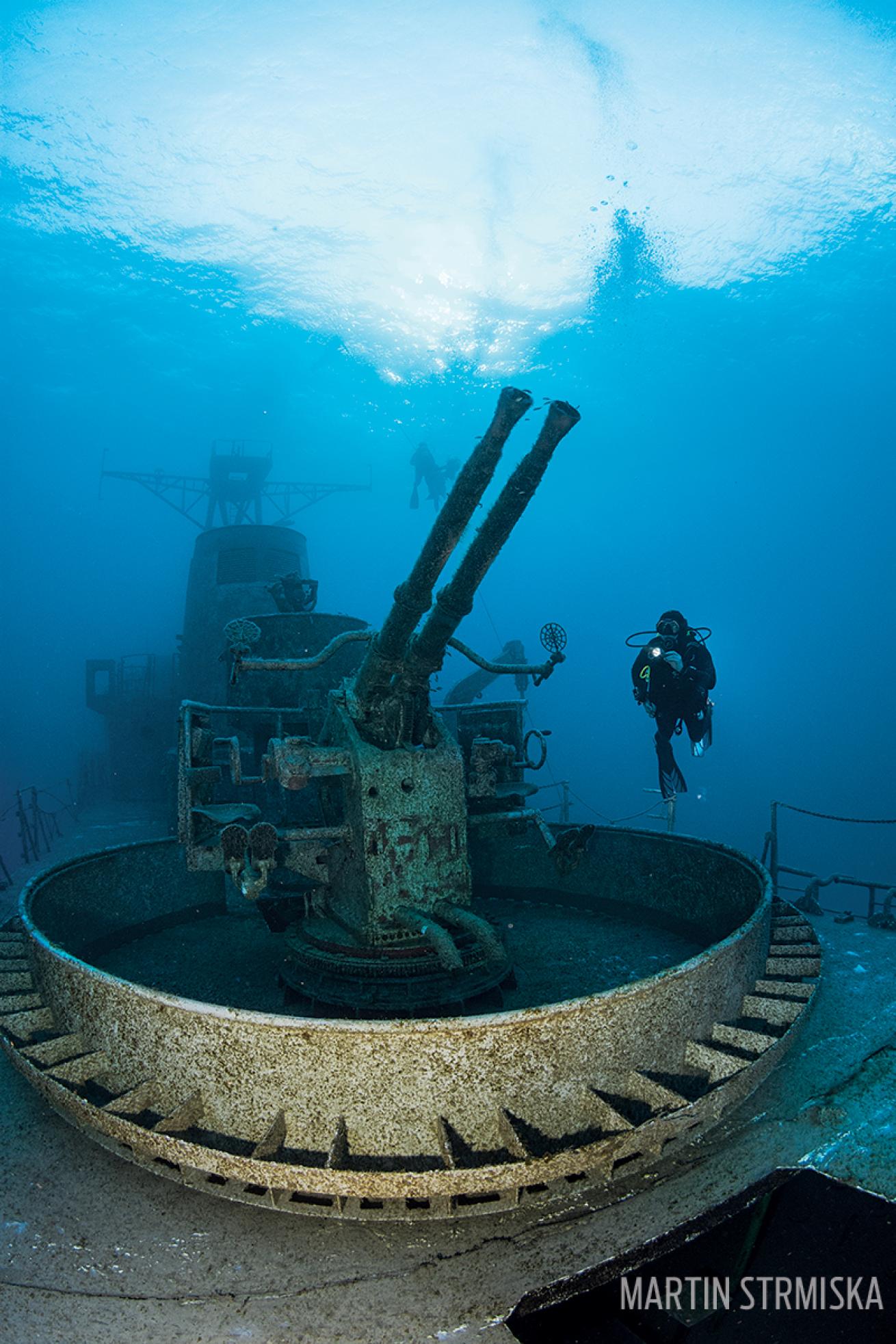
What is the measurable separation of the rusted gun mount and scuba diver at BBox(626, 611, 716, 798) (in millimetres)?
3262

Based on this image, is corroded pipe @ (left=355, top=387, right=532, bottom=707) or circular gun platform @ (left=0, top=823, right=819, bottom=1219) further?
corroded pipe @ (left=355, top=387, right=532, bottom=707)

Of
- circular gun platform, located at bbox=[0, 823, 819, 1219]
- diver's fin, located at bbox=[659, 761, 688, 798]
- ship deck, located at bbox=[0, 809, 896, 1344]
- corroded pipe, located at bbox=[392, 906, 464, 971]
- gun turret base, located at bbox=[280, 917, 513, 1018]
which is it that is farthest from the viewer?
diver's fin, located at bbox=[659, 761, 688, 798]

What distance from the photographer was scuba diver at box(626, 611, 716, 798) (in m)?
7.14

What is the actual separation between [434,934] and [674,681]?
4.25 meters

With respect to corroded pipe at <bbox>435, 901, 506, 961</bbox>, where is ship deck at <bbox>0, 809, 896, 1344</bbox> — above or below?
below

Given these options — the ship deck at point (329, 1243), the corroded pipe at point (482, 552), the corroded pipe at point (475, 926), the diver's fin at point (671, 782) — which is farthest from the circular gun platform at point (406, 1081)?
the diver's fin at point (671, 782)

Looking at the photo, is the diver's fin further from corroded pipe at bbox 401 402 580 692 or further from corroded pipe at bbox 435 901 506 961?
corroded pipe at bbox 401 402 580 692

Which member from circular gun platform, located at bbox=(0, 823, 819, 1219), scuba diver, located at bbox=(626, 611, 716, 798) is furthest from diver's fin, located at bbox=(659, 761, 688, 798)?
circular gun platform, located at bbox=(0, 823, 819, 1219)

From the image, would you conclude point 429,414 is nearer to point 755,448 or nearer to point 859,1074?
point 755,448

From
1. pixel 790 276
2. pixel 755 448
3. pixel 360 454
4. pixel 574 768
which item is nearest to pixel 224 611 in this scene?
pixel 790 276

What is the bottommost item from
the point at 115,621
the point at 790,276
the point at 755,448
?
the point at 115,621

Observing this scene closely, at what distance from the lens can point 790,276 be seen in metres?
59.2

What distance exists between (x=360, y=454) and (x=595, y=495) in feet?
190

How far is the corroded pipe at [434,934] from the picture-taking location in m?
4.10
